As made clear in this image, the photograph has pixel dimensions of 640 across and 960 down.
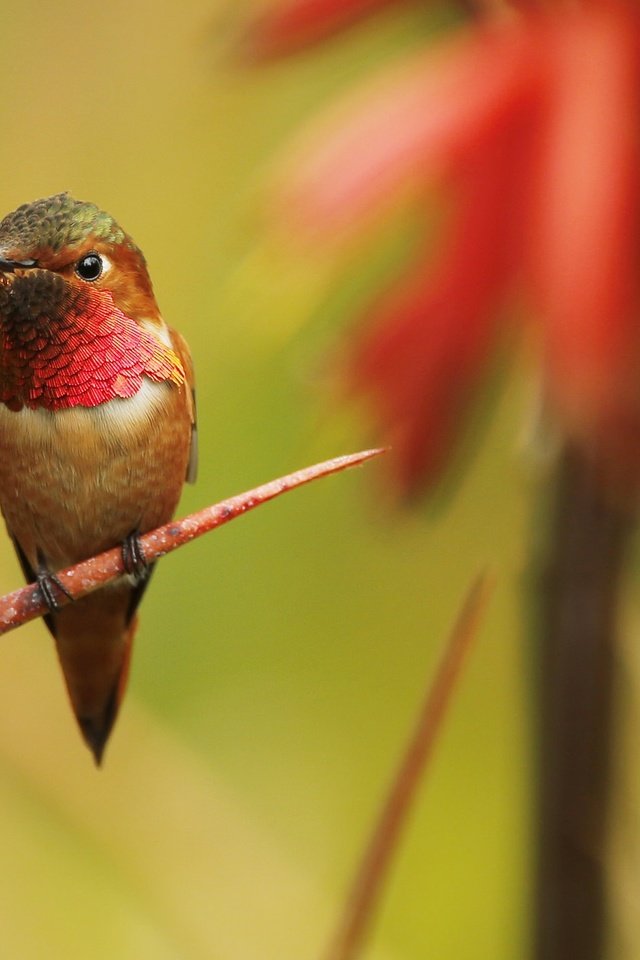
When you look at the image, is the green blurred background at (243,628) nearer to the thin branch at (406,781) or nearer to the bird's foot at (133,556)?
the bird's foot at (133,556)

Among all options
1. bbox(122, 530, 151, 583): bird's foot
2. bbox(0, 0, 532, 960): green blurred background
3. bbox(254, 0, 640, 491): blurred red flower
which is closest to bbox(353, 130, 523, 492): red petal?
bbox(254, 0, 640, 491): blurred red flower

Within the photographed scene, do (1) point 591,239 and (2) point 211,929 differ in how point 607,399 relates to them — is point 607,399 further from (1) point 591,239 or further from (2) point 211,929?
(2) point 211,929

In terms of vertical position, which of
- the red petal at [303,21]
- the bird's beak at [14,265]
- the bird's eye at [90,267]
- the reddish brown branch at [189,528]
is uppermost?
the red petal at [303,21]

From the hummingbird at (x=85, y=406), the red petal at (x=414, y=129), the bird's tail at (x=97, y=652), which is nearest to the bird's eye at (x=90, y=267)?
the hummingbird at (x=85, y=406)

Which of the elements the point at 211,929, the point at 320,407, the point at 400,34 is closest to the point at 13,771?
the point at 211,929

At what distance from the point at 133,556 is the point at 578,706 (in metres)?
0.23

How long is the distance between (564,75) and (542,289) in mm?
105

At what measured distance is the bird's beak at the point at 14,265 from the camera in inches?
21.0

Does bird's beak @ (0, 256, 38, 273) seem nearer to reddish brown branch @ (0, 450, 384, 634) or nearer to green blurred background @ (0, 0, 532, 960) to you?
reddish brown branch @ (0, 450, 384, 634)

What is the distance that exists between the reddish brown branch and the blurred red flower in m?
0.15

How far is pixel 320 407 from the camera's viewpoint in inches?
24.0

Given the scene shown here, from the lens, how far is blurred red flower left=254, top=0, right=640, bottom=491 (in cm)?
49

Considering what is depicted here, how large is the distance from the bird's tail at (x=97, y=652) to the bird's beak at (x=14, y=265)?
0.23m

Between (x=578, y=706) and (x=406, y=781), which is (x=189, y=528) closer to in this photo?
(x=406, y=781)
